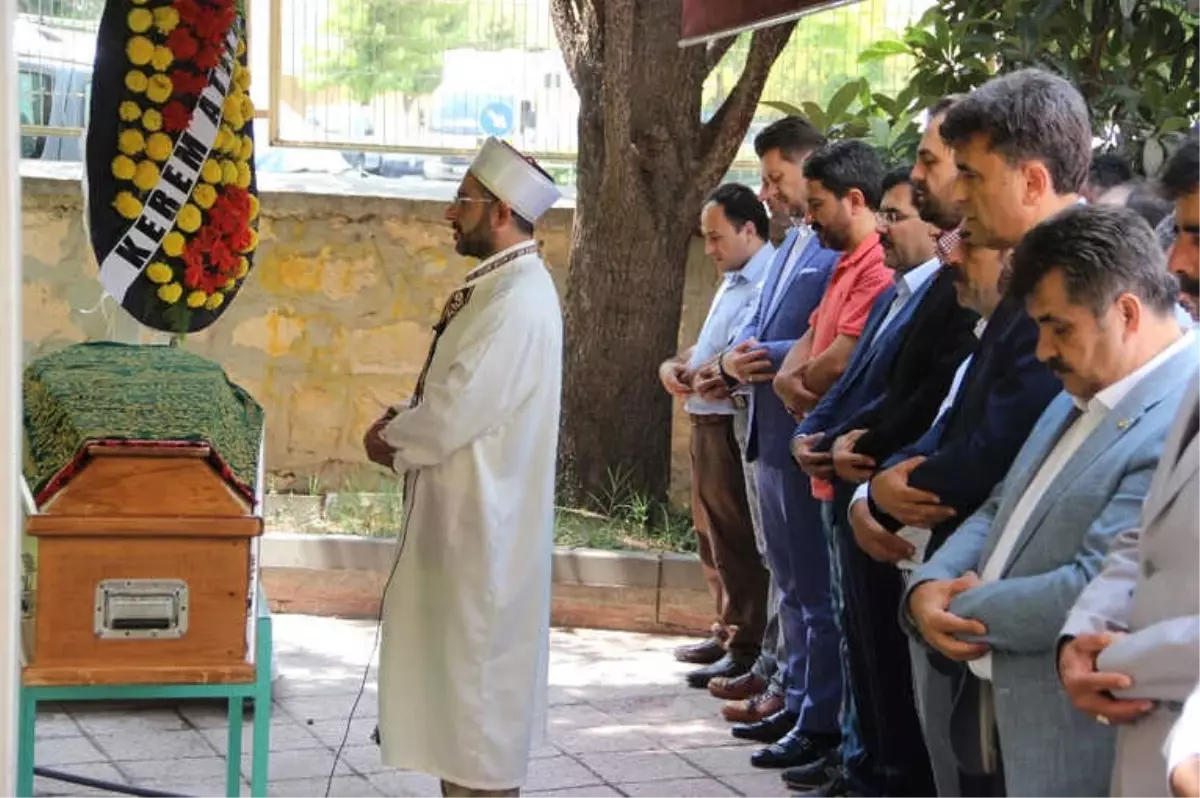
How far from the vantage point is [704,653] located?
26.6 feet

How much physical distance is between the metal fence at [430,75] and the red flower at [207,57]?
4.38m

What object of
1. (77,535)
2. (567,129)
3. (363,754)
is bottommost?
(363,754)

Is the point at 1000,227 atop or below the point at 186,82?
below

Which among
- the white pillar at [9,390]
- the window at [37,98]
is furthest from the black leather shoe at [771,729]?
the white pillar at [9,390]

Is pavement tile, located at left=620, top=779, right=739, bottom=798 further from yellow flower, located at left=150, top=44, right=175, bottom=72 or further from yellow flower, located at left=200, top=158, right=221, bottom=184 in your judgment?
yellow flower, located at left=150, top=44, right=175, bottom=72

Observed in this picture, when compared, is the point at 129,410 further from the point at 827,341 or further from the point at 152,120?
the point at 827,341

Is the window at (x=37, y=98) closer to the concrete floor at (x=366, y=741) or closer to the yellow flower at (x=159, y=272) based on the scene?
the yellow flower at (x=159, y=272)

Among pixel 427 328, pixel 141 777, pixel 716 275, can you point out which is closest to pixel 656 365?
pixel 716 275

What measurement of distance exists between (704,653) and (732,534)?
2.04 feet

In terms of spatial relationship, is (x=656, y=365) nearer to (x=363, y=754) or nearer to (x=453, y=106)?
(x=453, y=106)

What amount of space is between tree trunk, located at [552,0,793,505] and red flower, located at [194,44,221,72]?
124 inches

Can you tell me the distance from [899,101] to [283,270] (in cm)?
382

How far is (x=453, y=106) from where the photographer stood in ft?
36.2

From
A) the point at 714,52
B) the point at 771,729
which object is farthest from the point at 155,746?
the point at 714,52
